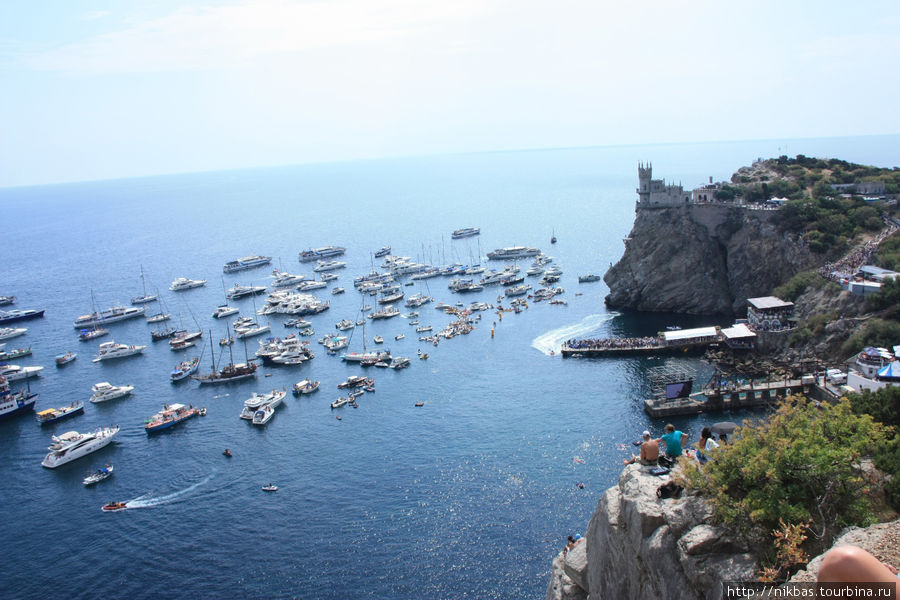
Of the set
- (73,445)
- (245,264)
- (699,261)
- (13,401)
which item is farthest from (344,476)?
(245,264)

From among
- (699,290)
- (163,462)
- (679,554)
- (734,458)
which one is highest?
(734,458)

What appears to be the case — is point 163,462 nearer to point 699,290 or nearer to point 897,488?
point 897,488

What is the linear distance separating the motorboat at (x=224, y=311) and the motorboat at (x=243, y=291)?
12574 mm

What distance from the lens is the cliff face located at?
90812 millimetres

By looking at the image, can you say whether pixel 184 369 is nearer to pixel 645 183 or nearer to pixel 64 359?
pixel 64 359

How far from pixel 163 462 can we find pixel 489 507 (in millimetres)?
33253

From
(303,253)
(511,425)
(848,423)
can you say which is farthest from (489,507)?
(303,253)

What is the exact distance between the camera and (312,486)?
52844 millimetres

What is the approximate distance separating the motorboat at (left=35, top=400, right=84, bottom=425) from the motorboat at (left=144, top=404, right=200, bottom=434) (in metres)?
11.0

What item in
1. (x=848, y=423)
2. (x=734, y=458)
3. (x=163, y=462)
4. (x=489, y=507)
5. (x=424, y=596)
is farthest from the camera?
(x=163, y=462)

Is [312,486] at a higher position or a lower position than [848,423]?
lower

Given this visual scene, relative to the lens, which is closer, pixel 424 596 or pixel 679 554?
pixel 679 554

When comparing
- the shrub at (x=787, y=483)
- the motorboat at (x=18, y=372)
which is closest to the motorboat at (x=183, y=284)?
the motorboat at (x=18, y=372)

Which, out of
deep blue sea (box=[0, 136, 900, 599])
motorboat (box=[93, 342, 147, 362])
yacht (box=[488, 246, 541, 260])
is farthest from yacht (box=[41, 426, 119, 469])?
yacht (box=[488, 246, 541, 260])
